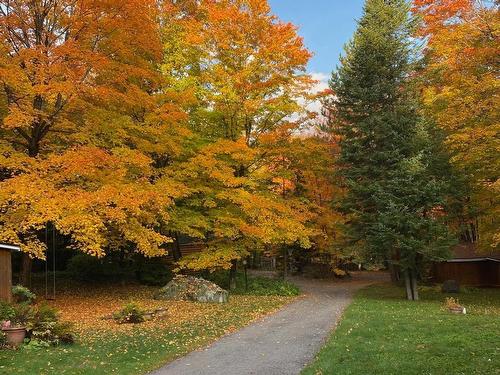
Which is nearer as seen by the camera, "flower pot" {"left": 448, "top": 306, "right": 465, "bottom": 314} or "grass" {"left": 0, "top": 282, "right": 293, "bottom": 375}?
"grass" {"left": 0, "top": 282, "right": 293, "bottom": 375}

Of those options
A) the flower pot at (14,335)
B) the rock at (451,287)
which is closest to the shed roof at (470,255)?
the rock at (451,287)

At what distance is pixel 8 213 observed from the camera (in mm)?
13844

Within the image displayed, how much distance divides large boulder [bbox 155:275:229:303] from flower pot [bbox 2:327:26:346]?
9.58 meters

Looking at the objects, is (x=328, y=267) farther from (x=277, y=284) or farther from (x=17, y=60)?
(x=17, y=60)

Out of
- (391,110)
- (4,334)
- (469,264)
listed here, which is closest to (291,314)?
(4,334)

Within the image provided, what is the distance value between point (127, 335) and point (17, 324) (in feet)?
8.91

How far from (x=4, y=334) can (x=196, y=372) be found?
4.57 m

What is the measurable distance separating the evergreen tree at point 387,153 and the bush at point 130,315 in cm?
1087

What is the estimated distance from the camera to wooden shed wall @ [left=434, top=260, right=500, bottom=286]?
2943cm

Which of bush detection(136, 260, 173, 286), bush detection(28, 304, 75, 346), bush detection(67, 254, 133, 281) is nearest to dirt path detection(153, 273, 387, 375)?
bush detection(28, 304, 75, 346)

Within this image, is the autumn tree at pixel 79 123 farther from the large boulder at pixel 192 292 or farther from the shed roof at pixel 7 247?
the large boulder at pixel 192 292

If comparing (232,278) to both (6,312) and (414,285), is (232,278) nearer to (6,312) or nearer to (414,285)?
(414,285)

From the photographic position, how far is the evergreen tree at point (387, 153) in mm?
19734

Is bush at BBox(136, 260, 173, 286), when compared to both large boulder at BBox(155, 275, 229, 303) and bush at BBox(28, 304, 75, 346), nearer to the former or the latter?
large boulder at BBox(155, 275, 229, 303)
